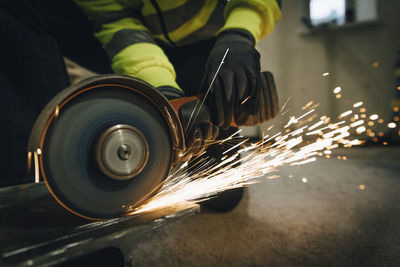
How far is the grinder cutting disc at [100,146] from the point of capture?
2.31ft

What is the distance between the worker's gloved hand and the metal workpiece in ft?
1.56

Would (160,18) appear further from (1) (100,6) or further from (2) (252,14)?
(2) (252,14)

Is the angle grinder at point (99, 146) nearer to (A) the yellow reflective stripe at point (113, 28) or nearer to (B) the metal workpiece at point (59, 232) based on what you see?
(B) the metal workpiece at point (59, 232)

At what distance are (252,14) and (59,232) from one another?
1.33 metres

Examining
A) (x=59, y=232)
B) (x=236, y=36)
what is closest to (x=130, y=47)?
(x=236, y=36)

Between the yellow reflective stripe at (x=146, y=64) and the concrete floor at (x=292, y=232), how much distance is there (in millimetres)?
720

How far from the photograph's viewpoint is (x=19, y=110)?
127cm

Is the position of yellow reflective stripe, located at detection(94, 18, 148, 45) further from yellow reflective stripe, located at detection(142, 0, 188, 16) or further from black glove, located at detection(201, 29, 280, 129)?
black glove, located at detection(201, 29, 280, 129)

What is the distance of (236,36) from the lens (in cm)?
126

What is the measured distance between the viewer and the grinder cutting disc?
2.31ft

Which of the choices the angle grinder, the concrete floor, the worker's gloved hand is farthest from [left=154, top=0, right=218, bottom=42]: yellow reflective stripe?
Result: the concrete floor

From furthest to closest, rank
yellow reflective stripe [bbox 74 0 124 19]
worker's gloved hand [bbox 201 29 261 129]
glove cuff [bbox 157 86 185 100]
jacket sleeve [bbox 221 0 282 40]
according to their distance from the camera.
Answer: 1. yellow reflective stripe [bbox 74 0 124 19]
2. jacket sleeve [bbox 221 0 282 40]
3. glove cuff [bbox 157 86 185 100]
4. worker's gloved hand [bbox 201 29 261 129]

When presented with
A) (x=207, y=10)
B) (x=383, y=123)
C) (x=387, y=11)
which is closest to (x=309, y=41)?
(x=387, y=11)

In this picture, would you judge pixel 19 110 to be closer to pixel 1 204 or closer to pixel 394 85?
pixel 1 204
